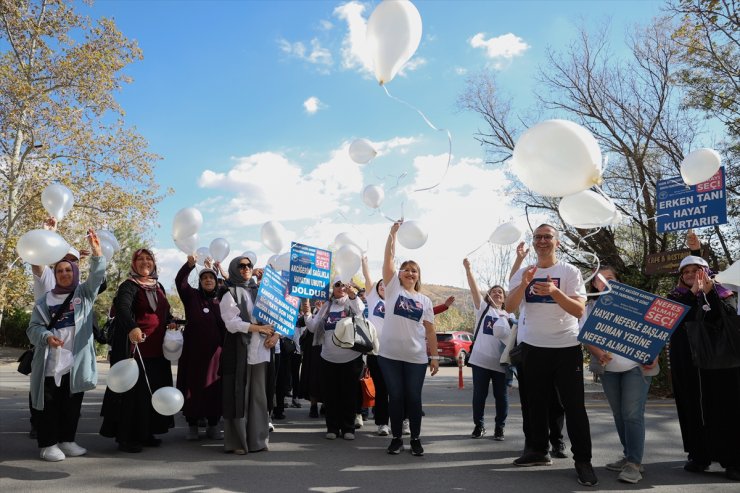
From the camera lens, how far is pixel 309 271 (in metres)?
6.50

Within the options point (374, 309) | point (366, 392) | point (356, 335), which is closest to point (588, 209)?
point (356, 335)

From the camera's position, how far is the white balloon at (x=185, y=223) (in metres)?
5.88

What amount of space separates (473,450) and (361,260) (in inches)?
102

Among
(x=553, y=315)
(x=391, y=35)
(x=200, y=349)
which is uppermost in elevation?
(x=391, y=35)

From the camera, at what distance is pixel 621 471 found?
4.57 meters

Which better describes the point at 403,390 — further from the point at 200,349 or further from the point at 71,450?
the point at 71,450

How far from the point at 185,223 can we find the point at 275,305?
53.4 inches

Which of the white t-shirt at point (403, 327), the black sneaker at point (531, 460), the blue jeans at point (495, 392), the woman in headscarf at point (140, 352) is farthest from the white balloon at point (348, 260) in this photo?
the black sneaker at point (531, 460)

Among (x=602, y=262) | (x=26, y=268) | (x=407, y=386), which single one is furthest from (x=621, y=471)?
(x=26, y=268)

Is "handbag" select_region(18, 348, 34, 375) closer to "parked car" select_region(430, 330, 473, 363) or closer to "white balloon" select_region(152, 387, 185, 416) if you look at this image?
"white balloon" select_region(152, 387, 185, 416)

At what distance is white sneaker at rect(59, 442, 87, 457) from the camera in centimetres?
504

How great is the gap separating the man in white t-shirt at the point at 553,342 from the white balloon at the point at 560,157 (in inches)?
31.8

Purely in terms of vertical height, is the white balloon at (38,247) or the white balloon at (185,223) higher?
the white balloon at (185,223)

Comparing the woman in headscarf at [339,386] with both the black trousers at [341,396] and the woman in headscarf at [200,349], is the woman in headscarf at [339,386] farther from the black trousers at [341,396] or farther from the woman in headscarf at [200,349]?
the woman in headscarf at [200,349]
